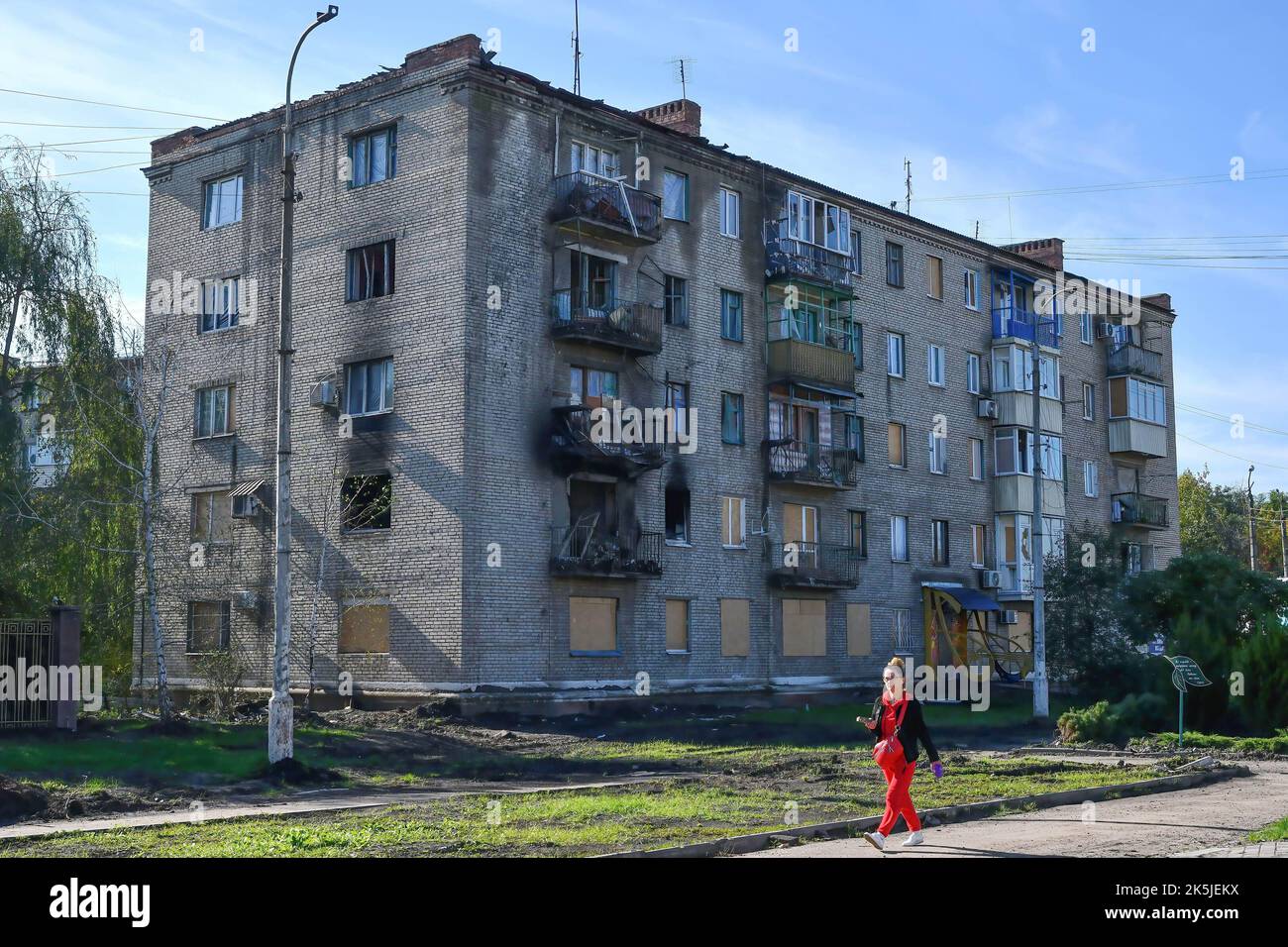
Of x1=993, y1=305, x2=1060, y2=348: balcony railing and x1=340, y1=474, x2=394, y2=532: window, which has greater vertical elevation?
x1=993, y1=305, x2=1060, y2=348: balcony railing

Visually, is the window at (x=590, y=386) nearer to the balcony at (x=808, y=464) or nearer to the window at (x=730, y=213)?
the balcony at (x=808, y=464)

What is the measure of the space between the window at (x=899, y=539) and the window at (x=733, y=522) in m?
7.39

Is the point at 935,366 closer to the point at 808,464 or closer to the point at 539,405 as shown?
the point at 808,464

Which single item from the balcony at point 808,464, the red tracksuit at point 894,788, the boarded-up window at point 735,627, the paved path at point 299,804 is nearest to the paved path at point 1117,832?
the red tracksuit at point 894,788

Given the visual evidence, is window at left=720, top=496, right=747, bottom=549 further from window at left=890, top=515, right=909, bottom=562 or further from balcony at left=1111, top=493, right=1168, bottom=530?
balcony at left=1111, top=493, right=1168, bottom=530

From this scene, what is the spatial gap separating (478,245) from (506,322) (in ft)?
6.33

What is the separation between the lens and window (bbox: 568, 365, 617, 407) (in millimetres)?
35094

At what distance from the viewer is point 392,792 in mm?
19094

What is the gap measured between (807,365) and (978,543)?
12075 mm

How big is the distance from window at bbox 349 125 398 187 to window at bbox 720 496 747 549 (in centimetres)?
1255

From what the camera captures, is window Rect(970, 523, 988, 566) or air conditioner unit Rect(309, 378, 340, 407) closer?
air conditioner unit Rect(309, 378, 340, 407)

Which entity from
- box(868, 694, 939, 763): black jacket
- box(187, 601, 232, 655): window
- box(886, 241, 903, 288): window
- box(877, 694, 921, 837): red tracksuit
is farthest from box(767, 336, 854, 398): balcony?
box(877, 694, 921, 837): red tracksuit

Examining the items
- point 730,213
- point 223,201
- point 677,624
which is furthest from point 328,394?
point 730,213
